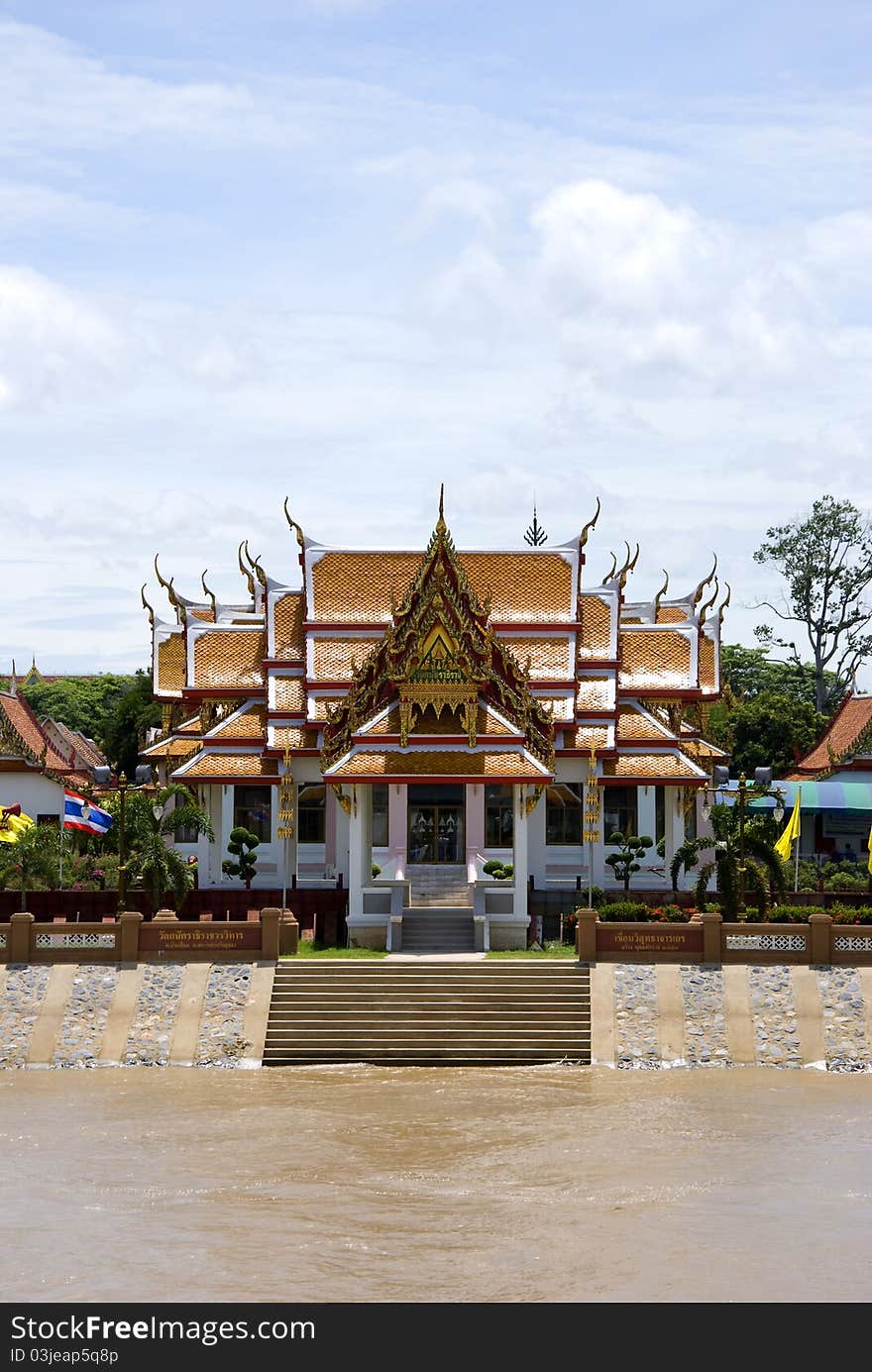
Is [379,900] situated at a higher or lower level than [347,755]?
lower

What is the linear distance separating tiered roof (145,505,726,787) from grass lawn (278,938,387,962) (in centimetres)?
315

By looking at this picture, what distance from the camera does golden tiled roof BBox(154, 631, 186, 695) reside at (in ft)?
152

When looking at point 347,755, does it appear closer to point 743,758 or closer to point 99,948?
point 99,948

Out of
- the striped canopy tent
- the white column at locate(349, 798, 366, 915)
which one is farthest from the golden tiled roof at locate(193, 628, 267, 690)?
the striped canopy tent

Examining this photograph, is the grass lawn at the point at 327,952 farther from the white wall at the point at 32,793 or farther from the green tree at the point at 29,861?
the white wall at the point at 32,793

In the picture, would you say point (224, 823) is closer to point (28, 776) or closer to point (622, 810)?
point (622, 810)

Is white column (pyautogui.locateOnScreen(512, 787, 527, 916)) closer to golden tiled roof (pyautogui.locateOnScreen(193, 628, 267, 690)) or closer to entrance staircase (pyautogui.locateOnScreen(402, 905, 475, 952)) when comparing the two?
entrance staircase (pyautogui.locateOnScreen(402, 905, 475, 952))

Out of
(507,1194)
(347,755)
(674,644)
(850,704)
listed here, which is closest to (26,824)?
(347,755)

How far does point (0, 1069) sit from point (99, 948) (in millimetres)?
3190

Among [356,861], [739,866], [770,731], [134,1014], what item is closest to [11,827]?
[356,861]

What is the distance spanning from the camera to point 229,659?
1741 inches

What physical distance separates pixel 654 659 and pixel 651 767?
376cm

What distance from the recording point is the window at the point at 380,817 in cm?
3947

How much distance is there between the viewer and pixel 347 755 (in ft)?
121
